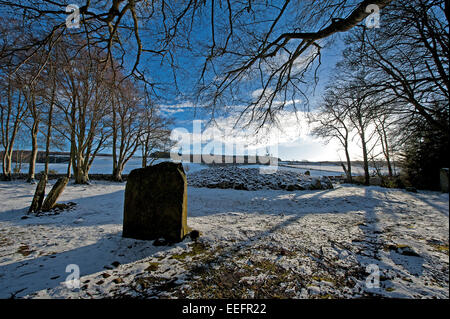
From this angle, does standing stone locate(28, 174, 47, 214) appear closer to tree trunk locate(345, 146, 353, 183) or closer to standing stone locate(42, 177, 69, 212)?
standing stone locate(42, 177, 69, 212)

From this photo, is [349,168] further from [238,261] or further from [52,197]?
[52,197]

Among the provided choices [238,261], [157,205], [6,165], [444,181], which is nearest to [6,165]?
[6,165]

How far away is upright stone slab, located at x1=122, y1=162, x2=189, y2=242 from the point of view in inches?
101

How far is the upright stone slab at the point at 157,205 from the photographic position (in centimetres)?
255

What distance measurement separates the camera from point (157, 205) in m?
2.64

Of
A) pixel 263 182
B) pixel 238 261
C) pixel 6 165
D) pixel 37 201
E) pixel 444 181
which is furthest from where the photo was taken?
pixel 6 165

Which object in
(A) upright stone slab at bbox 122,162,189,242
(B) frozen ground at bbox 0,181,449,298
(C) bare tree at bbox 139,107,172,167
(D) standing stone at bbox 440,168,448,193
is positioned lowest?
(B) frozen ground at bbox 0,181,449,298

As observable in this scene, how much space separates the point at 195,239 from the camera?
2.56 metres

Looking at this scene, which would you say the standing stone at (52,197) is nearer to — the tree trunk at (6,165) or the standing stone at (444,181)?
the standing stone at (444,181)

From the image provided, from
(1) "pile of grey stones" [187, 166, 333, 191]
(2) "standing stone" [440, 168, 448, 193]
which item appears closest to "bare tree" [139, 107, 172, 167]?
(1) "pile of grey stones" [187, 166, 333, 191]

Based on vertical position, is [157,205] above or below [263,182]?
above

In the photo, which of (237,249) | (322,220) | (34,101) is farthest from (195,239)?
(34,101)

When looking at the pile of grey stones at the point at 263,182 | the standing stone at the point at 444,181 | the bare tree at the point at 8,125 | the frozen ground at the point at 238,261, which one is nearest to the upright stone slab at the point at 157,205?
the frozen ground at the point at 238,261
